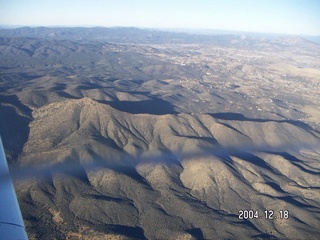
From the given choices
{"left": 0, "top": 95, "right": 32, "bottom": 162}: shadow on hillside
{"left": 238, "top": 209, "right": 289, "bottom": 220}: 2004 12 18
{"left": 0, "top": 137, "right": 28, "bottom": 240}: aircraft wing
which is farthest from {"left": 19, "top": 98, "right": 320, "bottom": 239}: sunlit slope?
{"left": 0, "top": 137, "right": 28, "bottom": 240}: aircraft wing

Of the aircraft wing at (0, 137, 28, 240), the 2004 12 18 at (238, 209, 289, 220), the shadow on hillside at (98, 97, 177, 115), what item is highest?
the aircraft wing at (0, 137, 28, 240)

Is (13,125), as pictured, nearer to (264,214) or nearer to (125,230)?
(125,230)

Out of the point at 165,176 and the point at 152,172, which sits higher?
the point at 152,172

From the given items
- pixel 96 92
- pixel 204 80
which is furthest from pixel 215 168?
pixel 204 80

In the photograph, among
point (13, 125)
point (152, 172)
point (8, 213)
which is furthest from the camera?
point (13, 125)

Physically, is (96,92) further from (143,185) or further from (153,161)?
(143,185)

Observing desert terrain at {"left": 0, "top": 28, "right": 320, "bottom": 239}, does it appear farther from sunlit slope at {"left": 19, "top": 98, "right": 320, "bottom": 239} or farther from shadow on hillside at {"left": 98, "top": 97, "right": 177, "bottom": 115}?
shadow on hillside at {"left": 98, "top": 97, "right": 177, "bottom": 115}

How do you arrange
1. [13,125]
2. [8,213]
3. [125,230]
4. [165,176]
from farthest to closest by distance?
1. [13,125]
2. [165,176]
3. [125,230]
4. [8,213]

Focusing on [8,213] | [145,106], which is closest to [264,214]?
[8,213]
